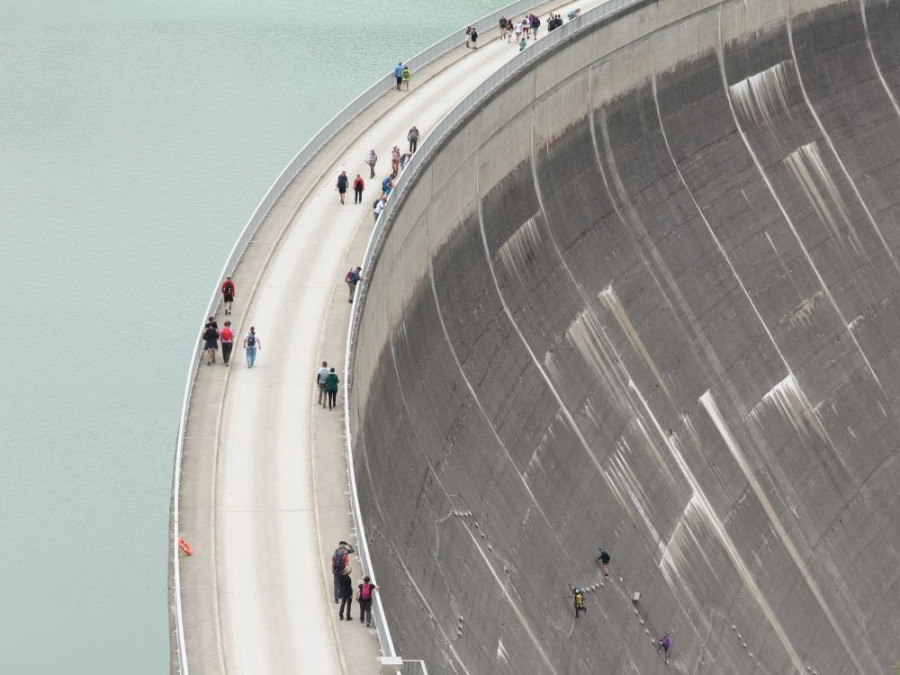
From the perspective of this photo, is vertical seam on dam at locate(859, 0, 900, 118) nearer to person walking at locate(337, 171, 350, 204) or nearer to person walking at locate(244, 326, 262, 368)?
person walking at locate(337, 171, 350, 204)

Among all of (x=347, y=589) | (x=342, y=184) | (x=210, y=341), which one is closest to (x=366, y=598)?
(x=347, y=589)

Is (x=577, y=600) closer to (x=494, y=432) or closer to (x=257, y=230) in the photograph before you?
(x=494, y=432)

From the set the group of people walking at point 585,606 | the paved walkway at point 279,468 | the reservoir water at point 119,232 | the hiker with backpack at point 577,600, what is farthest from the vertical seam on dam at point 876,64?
the hiker with backpack at point 577,600

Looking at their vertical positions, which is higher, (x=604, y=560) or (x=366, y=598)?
(x=604, y=560)

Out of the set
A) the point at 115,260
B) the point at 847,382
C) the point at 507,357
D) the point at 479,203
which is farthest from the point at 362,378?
the point at 847,382

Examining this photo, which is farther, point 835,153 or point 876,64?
point 876,64

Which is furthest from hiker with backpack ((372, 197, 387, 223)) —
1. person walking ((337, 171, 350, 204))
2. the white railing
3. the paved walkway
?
person walking ((337, 171, 350, 204))
